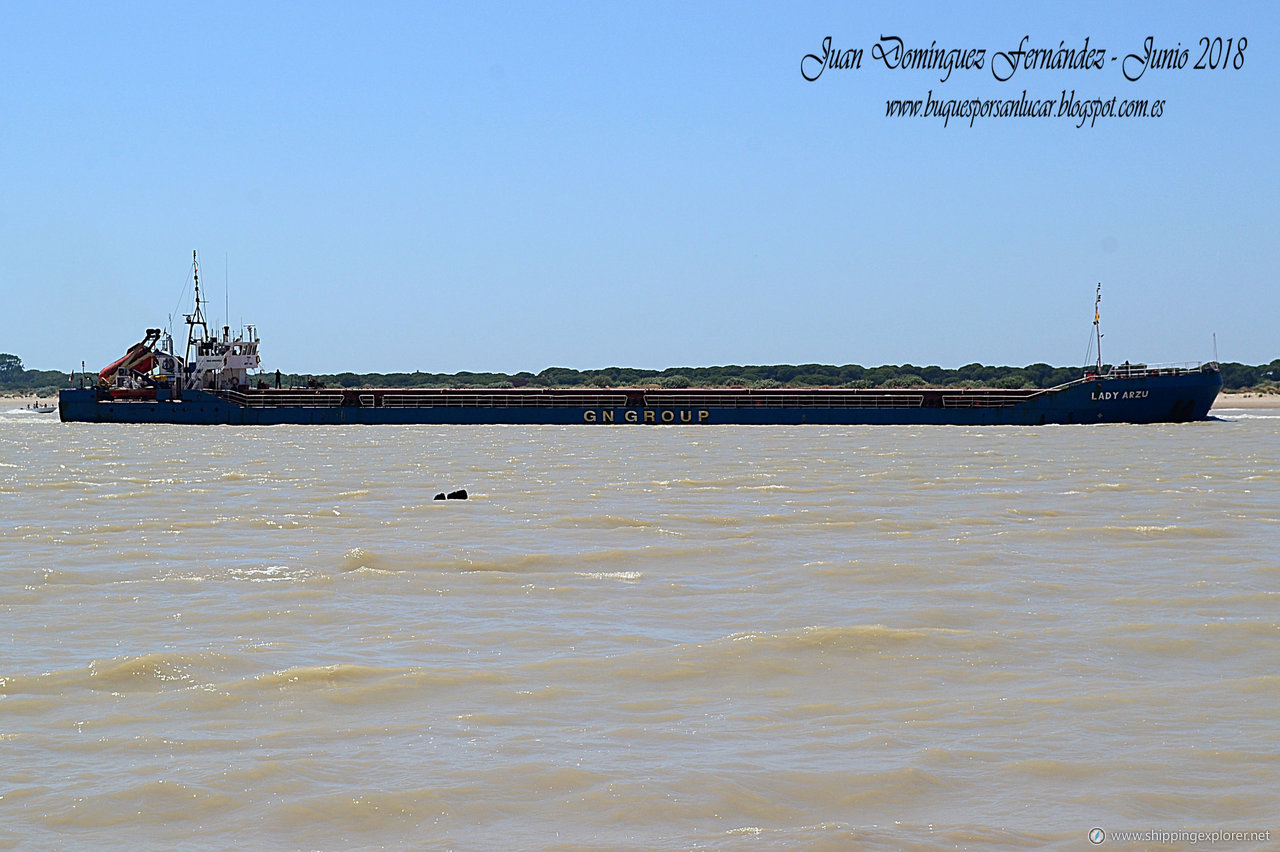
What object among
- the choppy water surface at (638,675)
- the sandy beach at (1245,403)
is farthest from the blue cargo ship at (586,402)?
the sandy beach at (1245,403)

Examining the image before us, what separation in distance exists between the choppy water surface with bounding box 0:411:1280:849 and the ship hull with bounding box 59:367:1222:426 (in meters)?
28.7

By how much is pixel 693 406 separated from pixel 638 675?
4203 centimetres

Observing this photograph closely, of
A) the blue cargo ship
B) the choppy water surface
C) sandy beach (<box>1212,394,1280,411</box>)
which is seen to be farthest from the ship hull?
sandy beach (<box>1212,394,1280,411</box>)

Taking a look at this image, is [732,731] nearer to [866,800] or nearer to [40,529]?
[866,800]

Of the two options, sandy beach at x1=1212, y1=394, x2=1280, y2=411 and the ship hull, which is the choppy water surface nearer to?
the ship hull

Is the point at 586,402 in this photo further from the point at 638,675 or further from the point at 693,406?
the point at 638,675

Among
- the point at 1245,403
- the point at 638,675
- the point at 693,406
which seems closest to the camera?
the point at 638,675

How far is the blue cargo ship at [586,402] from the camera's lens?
4466cm

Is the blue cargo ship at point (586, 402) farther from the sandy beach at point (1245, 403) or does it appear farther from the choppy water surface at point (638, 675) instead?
the sandy beach at point (1245, 403)

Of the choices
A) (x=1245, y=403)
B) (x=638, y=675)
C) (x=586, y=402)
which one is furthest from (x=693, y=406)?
(x=1245, y=403)

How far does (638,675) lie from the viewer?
303 inches

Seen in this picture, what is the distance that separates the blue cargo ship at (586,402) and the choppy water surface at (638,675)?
28.8m

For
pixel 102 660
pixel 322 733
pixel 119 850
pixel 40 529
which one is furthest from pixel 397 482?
pixel 119 850

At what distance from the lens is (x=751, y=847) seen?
16.2ft
